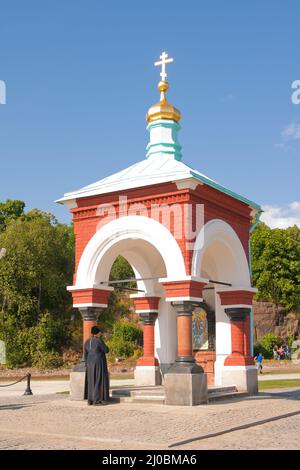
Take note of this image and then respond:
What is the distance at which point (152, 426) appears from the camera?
9.72m

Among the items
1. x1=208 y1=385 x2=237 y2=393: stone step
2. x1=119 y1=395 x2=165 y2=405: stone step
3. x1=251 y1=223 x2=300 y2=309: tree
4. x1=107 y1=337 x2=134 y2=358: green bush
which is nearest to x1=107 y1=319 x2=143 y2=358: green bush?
x1=107 y1=337 x2=134 y2=358: green bush

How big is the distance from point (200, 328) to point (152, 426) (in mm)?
7238

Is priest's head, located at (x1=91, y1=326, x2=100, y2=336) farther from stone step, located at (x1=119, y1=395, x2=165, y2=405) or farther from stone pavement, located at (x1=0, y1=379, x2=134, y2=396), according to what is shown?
stone pavement, located at (x1=0, y1=379, x2=134, y2=396)

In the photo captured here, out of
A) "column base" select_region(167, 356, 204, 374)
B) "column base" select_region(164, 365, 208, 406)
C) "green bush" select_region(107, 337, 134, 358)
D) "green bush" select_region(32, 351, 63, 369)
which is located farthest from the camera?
"green bush" select_region(107, 337, 134, 358)

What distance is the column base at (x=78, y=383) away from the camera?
13812 millimetres

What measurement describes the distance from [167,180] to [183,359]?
12.7 feet

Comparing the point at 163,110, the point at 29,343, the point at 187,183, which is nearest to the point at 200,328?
the point at 187,183

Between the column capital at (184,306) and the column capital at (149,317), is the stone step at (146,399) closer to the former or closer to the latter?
the column capital at (184,306)

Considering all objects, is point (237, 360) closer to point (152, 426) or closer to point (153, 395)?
point (153, 395)

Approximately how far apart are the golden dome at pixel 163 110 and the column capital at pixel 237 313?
18.0ft

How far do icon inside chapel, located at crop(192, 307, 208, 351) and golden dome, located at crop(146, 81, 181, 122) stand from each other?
17.7ft

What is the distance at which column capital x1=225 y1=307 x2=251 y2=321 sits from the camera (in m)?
15.5

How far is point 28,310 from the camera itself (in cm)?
3906

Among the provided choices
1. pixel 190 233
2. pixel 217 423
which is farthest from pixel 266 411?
pixel 190 233
